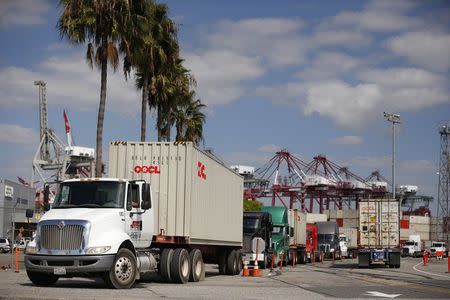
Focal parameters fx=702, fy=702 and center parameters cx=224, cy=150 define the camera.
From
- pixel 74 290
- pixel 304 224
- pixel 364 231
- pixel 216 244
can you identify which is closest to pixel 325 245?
pixel 304 224

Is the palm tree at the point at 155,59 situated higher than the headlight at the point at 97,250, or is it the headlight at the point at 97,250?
the palm tree at the point at 155,59

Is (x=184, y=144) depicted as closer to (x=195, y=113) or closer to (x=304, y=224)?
(x=195, y=113)

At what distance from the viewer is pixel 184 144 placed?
1984 cm

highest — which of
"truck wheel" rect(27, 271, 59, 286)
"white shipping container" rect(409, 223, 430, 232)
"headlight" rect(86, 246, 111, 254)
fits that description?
"headlight" rect(86, 246, 111, 254)

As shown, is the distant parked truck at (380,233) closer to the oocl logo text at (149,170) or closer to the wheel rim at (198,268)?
the wheel rim at (198,268)

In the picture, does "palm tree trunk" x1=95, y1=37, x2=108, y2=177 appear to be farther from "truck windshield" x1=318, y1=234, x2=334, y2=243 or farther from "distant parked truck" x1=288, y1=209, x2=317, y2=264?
"truck windshield" x1=318, y1=234, x2=334, y2=243

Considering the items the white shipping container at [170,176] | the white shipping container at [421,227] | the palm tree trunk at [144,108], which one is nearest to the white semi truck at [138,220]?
the white shipping container at [170,176]

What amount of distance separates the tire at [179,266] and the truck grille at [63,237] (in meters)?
3.86

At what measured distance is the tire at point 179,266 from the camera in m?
19.3

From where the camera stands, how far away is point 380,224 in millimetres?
38344

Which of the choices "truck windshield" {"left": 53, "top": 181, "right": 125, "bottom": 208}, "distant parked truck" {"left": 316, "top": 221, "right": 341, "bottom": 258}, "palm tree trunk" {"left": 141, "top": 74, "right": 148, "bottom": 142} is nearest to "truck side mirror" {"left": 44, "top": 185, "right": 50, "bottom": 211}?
"truck windshield" {"left": 53, "top": 181, "right": 125, "bottom": 208}

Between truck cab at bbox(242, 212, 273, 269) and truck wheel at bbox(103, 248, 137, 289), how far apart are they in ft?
46.7

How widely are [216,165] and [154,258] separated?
4998 mm

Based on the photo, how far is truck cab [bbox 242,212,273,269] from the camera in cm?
3120
